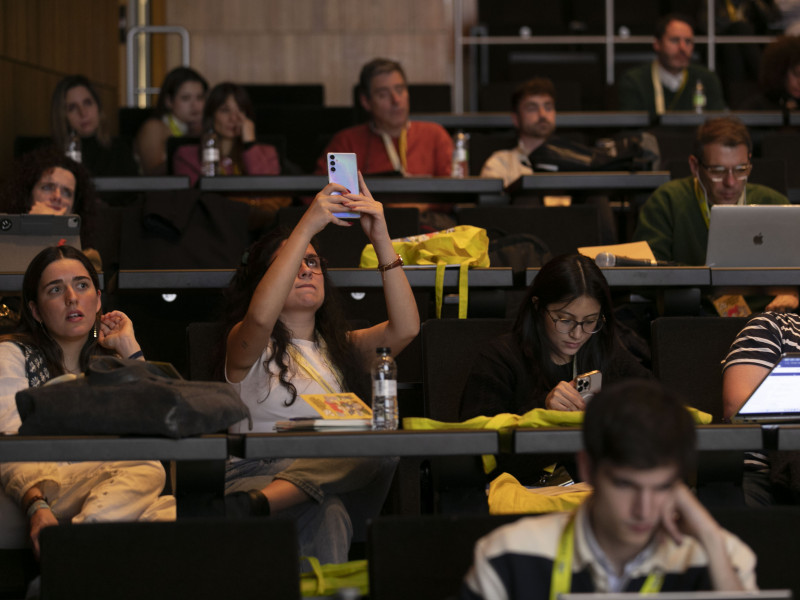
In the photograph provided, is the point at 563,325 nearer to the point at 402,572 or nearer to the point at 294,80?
the point at 402,572

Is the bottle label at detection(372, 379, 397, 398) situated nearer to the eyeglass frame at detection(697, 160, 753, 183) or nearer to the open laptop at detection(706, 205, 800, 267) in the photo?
the open laptop at detection(706, 205, 800, 267)

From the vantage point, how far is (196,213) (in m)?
3.97

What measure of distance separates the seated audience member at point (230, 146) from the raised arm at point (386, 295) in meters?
Result: 2.13

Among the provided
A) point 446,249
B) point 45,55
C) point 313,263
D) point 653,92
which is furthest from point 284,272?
point 653,92

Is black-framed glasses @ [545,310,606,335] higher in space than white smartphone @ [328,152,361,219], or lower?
lower

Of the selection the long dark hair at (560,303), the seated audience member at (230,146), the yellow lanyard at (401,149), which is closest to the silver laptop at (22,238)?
the long dark hair at (560,303)

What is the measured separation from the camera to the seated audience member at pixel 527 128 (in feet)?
15.8

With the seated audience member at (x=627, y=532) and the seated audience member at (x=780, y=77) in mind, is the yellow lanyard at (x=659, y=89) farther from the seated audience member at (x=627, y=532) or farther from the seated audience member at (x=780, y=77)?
the seated audience member at (x=627, y=532)

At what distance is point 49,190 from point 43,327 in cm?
118

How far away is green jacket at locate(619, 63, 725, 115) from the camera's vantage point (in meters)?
5.93

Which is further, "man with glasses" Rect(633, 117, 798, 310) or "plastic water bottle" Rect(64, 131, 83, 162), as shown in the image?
"plastic water bottle" Rect(64, 131, 83, 162)

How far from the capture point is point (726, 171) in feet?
Answer: 12.1

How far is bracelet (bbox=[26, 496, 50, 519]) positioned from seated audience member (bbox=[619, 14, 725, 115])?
14.5ft

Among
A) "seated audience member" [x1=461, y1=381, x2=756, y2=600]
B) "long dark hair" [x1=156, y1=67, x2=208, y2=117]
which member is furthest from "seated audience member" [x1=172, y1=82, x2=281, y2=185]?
"seated audience member" [x1=461, y1=381, x2=756, y2=600]
